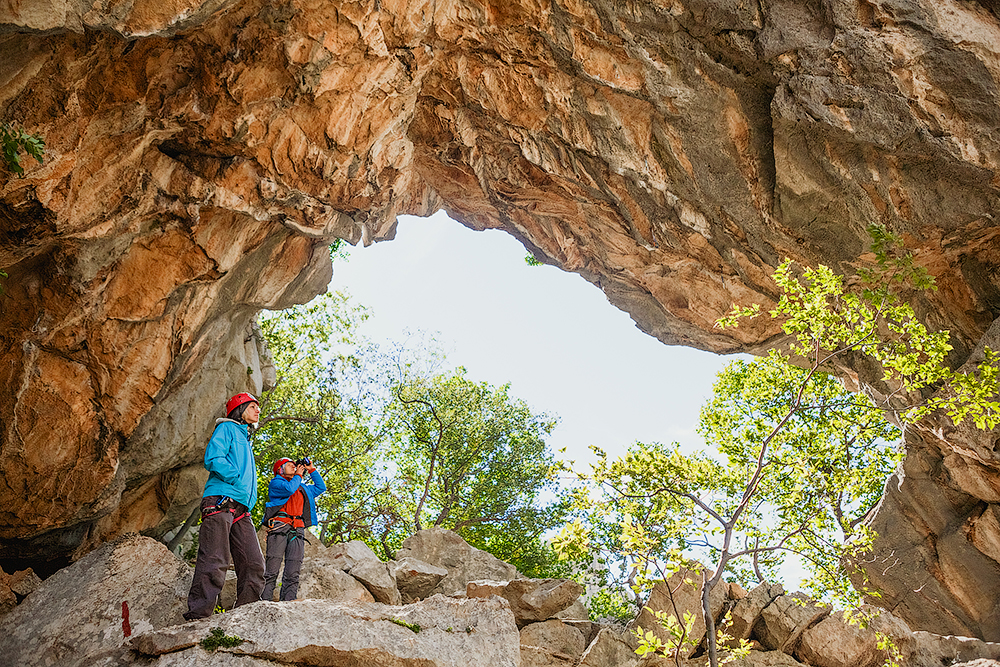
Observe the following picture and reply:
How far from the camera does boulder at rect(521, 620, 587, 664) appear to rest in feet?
43.6

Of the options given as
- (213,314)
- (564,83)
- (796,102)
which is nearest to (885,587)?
(796,102)

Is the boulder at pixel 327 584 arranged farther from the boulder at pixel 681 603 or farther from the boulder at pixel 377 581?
the boulder at pixel 681 603

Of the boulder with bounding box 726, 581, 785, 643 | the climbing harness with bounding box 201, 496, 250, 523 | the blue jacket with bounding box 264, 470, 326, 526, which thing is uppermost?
the blue jacket with bounding box 264, 470, 326, 526

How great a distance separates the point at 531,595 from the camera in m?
14.4

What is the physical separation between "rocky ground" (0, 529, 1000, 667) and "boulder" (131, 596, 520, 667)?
0.02 meters

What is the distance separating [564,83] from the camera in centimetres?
1269

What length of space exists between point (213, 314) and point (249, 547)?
6.43 meters

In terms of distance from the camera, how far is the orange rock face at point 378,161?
989 cm

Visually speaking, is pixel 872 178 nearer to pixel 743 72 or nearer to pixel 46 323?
pixel 743 72

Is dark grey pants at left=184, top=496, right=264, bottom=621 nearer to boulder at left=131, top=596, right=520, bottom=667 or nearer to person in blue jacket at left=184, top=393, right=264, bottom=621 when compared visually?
person in blue jacket at left=184, top=393, right=264, bottom=621

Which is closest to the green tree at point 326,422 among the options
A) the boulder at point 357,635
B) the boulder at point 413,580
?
the boulder at point 413,580

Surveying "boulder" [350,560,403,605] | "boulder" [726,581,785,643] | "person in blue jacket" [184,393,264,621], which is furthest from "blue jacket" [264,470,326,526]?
"boulder" [726,581,785,643]

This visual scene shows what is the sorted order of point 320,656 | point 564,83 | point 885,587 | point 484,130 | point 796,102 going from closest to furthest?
1. point 320,656
2. point 796,102
3. point 564,83
4. point 484,130
5. point 885,587

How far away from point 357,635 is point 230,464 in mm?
2731
